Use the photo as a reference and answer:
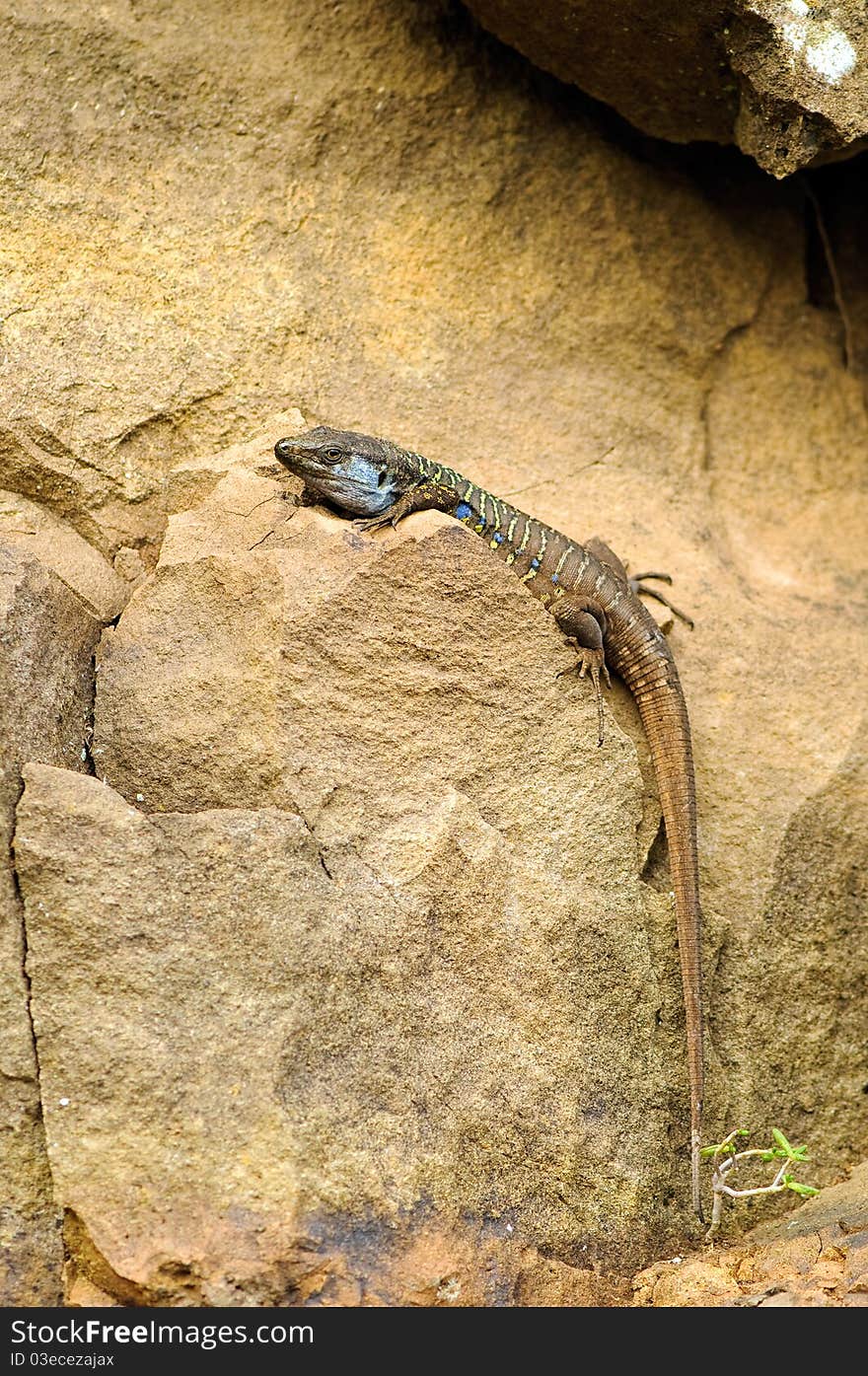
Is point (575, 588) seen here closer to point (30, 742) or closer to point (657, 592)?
point (657, 592)

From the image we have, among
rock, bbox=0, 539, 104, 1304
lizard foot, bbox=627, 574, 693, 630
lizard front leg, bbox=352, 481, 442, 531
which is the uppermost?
lizard front leg, bbox=352, 481, 442, 531

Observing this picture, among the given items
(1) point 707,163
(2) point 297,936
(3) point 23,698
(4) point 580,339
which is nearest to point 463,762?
(2) point 297,936

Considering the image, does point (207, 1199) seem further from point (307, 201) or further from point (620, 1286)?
point (307, 201)

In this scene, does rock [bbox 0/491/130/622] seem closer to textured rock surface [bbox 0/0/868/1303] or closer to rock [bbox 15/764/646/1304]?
textured rock surface [bbox 0/0/868/1303]

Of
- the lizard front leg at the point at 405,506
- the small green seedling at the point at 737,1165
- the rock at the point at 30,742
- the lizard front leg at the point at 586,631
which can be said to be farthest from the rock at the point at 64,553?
the small green seedling at the point at 737,1165

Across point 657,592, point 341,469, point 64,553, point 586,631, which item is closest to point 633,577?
point 657,592

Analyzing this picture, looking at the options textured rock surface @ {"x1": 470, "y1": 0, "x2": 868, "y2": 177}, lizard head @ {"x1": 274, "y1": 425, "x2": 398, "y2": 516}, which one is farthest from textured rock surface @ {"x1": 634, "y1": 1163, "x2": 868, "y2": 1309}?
textured rock surface @ {"x1": 470, "y1": 0, "x2": 868, "y2": 177}
